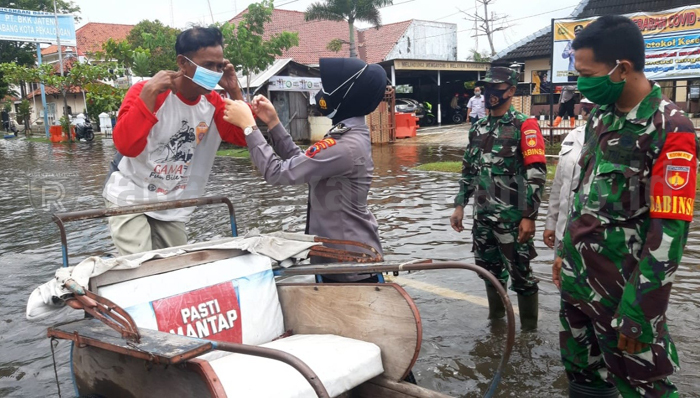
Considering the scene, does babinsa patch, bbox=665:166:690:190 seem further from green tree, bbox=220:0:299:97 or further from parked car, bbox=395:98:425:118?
parked car, bbox=395:98:425:118

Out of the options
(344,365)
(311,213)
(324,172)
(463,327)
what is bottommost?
(463,327)

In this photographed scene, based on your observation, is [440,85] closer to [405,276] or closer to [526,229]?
[405,276]

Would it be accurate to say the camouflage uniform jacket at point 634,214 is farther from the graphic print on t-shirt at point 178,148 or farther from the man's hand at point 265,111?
the graphic print on t-shirt at point 178,148

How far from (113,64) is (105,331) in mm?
→ 27509

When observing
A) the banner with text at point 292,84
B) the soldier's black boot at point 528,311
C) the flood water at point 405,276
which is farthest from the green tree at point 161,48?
the soldier's black boot at point 528,311

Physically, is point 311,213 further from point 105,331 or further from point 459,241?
point 459,241

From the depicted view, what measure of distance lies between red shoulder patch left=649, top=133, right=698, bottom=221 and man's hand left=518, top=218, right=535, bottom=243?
1551 mm

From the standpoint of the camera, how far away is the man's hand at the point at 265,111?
2938 mm

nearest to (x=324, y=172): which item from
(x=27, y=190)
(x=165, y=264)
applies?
(x=165, y=264)

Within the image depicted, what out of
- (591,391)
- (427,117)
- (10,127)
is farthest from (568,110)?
(10,127)

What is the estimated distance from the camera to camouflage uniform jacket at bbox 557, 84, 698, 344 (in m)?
2.10

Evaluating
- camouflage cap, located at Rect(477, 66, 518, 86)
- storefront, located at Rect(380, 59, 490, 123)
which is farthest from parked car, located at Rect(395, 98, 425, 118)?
camouflage cap, located at Rect(477, 66, 518, 86)

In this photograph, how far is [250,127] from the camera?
9.37ft

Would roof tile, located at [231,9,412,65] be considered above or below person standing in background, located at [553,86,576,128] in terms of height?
above
